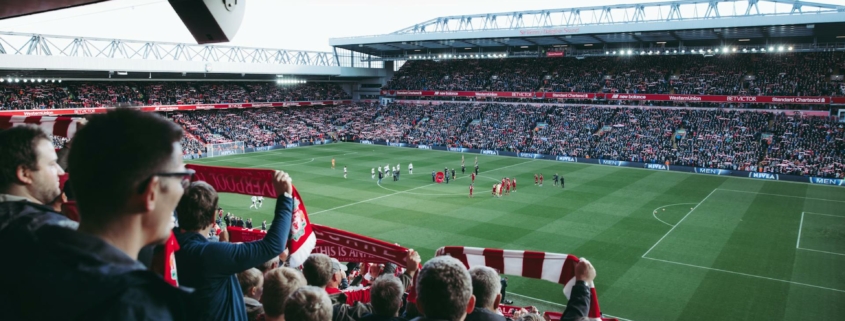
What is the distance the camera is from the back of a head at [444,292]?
3.43m

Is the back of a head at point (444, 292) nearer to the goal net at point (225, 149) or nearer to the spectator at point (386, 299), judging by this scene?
the spectator at point (386, 299)

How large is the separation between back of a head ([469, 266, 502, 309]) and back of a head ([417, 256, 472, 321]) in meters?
0.65

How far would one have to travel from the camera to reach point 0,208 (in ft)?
8.86

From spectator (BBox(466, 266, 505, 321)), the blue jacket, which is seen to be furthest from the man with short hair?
the blue jacket

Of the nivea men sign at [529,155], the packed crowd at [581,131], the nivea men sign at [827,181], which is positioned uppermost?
the packed crowd at [581,131]

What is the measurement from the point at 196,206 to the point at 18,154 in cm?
124

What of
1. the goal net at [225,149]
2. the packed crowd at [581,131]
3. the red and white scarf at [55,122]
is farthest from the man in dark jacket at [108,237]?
the goal net at [225,149]

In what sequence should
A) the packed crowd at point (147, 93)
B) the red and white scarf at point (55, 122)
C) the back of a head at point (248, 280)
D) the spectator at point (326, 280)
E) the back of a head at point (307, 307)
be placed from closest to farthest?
the back of a head at point (307, 307), the spectator at point (326, 280), the back of a head at point (248, 280), the red and white scarf at point (55, 122), the packed crowd at point (147, 93)

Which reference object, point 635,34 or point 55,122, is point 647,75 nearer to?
point 635,34

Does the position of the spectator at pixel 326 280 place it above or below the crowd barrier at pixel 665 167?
above

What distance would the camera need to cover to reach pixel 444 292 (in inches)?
135

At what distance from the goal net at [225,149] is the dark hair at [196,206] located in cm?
5360

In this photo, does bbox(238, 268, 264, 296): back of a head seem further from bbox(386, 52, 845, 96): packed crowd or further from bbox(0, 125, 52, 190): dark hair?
bbox(386, 52, 845, 96): packed crowd

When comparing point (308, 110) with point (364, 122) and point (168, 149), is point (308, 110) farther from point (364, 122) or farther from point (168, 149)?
point (168, 149)
